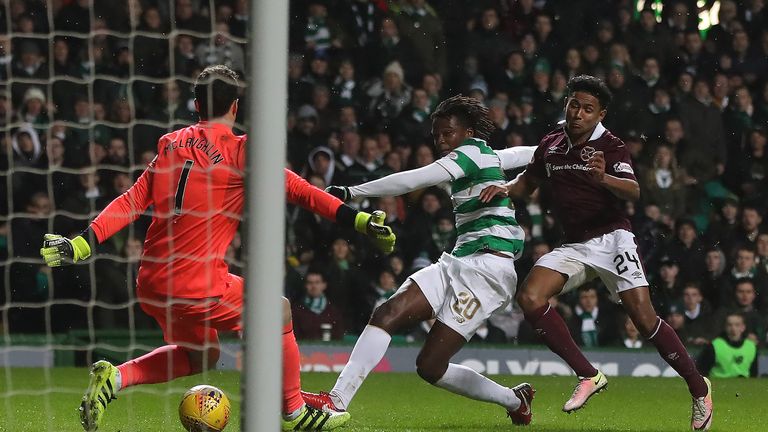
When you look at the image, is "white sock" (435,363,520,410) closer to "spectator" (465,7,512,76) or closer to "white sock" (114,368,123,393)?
"white sock" (114,368,123,393)

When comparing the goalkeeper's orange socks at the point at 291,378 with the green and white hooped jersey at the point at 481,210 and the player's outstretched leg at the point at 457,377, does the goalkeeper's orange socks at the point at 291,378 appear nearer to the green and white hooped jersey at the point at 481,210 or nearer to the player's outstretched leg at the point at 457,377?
the player's outstretched leg at the point at 457,377

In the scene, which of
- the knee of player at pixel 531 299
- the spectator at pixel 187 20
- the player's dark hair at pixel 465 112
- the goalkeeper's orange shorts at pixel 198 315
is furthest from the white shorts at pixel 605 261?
the spectator at pixel 187 20

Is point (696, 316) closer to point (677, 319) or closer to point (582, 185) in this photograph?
point (677, 319)

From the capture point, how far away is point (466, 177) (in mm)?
6973

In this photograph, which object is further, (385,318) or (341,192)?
(385,318)

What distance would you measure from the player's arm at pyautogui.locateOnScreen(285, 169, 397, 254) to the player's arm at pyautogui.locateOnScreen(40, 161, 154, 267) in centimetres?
78

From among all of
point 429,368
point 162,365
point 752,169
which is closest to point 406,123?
point 752,169

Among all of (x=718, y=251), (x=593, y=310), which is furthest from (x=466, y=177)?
(x=718, y=251)

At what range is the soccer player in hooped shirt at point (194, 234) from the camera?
6047mm

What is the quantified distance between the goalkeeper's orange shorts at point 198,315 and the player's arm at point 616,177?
6.26 feet

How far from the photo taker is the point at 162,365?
20.8 ft

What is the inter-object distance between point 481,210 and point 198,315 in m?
1.75

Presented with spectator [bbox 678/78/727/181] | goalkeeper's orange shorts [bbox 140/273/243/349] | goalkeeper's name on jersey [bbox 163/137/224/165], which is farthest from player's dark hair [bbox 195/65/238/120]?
spectator [bbox 678/78/727/181]

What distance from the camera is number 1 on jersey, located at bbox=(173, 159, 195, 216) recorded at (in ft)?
20.0
